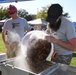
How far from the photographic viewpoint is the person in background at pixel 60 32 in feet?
6.60

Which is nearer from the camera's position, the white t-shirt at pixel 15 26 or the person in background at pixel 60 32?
the person in background at pixel 60 32

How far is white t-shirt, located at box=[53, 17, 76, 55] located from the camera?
2.04 metres

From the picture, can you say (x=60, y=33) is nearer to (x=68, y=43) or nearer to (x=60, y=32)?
(x=60, y=32)

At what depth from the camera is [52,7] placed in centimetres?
203

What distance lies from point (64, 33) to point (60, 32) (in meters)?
0.05

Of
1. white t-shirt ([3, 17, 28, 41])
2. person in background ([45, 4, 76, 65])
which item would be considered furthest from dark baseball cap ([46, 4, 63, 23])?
white t-shirt ([3, 17, 28, 41])

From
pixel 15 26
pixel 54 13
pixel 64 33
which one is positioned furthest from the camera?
pixel 15 26

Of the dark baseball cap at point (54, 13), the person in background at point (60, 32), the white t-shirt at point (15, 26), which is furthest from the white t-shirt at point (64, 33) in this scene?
the white t-shirt at point (15, 26)

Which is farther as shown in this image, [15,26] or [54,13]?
[15,26]

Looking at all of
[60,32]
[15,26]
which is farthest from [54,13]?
[15,26]

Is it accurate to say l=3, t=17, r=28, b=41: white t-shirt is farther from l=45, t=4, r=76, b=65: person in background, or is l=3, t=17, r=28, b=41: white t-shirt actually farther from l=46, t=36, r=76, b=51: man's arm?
l=46, t=36, r=76, b=51: man's arm

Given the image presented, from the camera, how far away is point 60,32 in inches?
84.5

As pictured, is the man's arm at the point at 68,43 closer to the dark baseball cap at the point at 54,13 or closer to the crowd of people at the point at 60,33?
the crowd of people at the point at 60,33

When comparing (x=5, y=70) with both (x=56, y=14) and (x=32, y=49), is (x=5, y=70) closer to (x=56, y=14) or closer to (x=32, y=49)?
(x=32, y=49)
